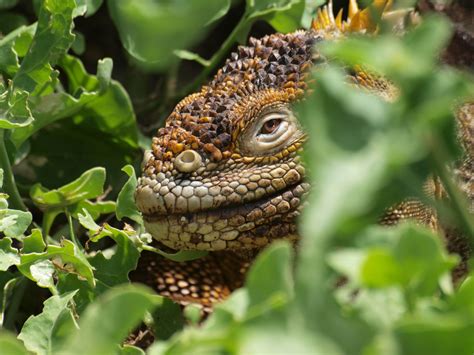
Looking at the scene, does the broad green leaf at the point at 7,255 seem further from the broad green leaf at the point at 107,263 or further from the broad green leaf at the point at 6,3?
the broad green leaf at the point at 6,3

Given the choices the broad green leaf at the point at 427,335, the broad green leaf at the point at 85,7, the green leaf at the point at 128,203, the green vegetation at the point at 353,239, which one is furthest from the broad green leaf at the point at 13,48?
the broad green leaf at the point at 427,335

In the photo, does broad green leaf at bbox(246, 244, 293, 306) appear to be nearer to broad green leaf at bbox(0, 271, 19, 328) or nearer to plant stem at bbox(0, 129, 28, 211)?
broad green leaf at bbox(0, 271, 19, 328)

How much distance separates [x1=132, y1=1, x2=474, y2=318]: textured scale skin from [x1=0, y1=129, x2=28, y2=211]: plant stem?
1.52ft

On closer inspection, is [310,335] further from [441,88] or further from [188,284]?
[188,284]

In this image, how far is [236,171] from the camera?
2627 millimetres

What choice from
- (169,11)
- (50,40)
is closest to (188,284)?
(50,40)

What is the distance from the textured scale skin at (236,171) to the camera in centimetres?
260

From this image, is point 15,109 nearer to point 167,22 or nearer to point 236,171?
point 236,171

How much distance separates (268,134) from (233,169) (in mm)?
131

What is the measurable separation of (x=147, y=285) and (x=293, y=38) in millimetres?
896

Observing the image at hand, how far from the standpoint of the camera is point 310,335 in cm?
118

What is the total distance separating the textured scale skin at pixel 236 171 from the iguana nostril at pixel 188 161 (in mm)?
11

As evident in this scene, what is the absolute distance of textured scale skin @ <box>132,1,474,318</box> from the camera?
260cm

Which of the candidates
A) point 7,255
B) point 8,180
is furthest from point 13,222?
point 8,180
